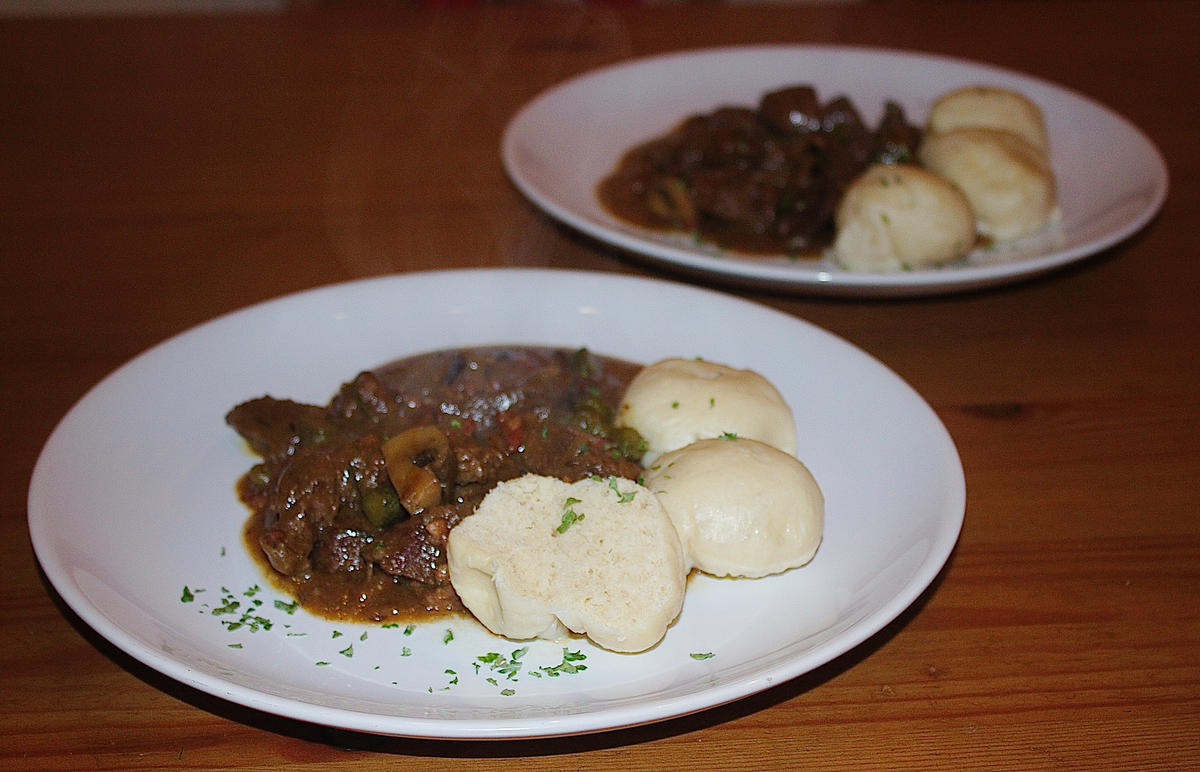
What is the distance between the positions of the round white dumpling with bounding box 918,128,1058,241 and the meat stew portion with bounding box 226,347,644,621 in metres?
1.99

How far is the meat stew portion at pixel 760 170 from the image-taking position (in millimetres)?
4605

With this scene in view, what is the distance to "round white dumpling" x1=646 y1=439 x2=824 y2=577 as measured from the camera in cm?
263

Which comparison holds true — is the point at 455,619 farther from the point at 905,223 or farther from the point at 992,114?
the point at 992,114

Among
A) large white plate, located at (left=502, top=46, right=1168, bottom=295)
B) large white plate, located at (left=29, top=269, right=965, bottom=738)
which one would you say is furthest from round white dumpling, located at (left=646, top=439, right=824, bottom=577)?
large white plate, located at (left=502, top=46, right=1168, bottom=295)

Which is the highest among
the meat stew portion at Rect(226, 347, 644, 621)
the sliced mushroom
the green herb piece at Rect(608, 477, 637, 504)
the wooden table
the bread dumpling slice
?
the green herb piece at Rect(608, 477, 637, 504)

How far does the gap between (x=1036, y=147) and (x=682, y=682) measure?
3595 millimetres

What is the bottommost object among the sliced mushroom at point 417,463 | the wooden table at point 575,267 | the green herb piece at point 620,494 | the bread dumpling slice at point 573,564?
the wooden table at point 575,267

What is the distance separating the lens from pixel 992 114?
4934mm

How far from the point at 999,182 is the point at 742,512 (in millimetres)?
2524

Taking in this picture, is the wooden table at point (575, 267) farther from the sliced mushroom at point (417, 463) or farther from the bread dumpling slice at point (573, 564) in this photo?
the sliced mushroom at point (417, 463)

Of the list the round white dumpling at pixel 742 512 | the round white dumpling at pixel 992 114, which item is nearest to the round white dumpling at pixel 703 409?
the round white dumpling at pixel 742 512

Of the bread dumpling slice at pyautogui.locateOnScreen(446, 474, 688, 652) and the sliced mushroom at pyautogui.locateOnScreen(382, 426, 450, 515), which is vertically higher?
the bread dumpling slice at pyautogui.locateOnScreen(446, 474, 688, 652)

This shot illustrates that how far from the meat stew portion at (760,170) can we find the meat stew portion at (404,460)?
1.45m

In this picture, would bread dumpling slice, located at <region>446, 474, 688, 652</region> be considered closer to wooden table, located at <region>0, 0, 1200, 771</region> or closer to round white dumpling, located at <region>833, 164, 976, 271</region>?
wooden table, located at <region>0, 0, 1200, 771</region>
